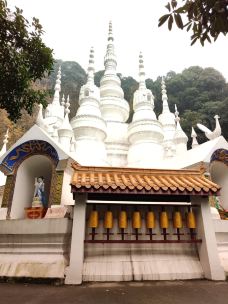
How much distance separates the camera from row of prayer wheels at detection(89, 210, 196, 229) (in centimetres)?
732

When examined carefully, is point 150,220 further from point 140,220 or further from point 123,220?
point 123,220

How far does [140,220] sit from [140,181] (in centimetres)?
110

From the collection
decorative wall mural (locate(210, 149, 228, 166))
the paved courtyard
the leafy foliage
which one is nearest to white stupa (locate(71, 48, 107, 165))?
decorative wall mural (locate(210, 149, 228, 166))

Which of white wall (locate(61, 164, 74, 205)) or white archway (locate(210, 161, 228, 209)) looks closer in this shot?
white wall (locate(61, 164, 74, 205))

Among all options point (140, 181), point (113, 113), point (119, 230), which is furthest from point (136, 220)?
point (113, 113)

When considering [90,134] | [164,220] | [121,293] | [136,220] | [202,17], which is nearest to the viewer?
[202,17]

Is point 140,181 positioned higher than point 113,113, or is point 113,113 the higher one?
point 113,113

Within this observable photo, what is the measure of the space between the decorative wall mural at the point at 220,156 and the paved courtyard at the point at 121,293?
5.54 m

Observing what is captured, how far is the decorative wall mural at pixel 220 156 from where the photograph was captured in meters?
11.0

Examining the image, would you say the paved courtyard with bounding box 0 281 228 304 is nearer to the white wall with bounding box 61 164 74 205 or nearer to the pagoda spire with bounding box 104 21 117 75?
the white wall with bounding box 61 164 74 205

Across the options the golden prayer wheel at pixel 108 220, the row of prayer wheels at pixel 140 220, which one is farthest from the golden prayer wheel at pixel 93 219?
the golden prayer wheel at pixel 108 220

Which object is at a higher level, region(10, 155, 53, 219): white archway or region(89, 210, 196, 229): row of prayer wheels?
region(10, 155, 53, 219): white archway

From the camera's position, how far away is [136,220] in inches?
292

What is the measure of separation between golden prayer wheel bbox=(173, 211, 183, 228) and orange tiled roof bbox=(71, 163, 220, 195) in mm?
752
